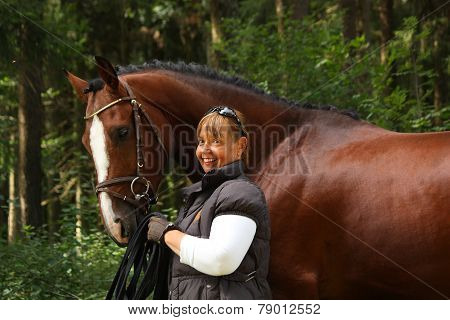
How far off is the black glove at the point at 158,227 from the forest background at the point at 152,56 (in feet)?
12.5

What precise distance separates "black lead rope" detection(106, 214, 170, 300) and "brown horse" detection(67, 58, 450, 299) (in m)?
0.96

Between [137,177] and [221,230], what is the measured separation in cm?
191

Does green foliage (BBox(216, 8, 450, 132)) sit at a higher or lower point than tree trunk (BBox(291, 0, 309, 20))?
lower

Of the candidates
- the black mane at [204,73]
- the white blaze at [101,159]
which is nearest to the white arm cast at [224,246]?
the white blaze at [101,159]

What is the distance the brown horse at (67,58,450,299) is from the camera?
420cm

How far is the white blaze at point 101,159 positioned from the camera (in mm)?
4270

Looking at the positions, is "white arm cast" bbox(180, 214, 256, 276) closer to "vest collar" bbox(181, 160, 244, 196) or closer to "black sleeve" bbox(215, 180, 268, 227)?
"black sleeve" bbox(215, 180, 268, 227)

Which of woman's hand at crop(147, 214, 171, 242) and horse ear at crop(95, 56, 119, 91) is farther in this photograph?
horse ear at crop(95, 56, 119, 91)

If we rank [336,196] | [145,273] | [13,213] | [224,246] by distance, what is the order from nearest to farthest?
[224,246] → [145,273] → [336,196] → [13,213]

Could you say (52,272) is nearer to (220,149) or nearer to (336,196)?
(336,196)

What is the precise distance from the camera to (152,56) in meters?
15.8

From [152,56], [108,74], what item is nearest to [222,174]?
[108,74]

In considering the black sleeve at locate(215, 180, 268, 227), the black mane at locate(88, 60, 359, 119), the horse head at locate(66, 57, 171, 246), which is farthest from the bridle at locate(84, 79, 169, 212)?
the black sleeve at locate(215, 180, 268, 227)
